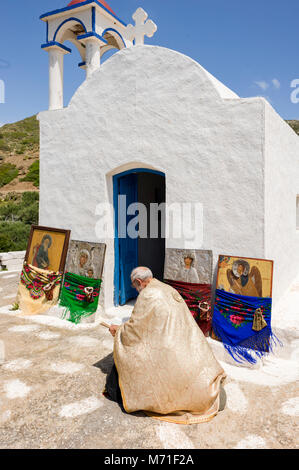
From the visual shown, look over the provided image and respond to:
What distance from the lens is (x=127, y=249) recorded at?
250 inches

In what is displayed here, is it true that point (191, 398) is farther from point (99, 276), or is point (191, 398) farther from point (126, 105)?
point (126, 105)

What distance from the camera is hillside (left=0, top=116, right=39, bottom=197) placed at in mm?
36531

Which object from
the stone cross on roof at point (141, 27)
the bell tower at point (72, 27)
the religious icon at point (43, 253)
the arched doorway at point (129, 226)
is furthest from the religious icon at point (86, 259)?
the stone cross on roof at point (141, 27)

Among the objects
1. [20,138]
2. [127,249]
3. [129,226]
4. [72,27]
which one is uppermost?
[20,138]

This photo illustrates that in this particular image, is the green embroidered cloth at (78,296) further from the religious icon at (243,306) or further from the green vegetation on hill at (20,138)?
the green vegetation on hill at (20,138)

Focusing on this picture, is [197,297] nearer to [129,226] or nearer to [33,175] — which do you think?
[129,226]

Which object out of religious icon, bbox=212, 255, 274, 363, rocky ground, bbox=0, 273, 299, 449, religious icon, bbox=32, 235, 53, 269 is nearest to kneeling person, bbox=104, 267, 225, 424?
rocky ground, bbox=0, 273, 299, 449

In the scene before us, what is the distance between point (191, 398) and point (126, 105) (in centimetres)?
437

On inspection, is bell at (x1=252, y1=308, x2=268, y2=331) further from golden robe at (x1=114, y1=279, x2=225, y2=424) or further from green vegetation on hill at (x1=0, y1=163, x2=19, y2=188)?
green vegetation on hill at (x1=0, y1=163, x2=19, y2=188)

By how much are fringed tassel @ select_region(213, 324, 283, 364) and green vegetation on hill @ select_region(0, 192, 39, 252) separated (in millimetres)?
9921

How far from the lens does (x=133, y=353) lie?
3311 mm

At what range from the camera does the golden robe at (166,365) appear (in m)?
3.13

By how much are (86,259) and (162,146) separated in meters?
2.28

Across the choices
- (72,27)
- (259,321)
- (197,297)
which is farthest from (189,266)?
(72,27)
